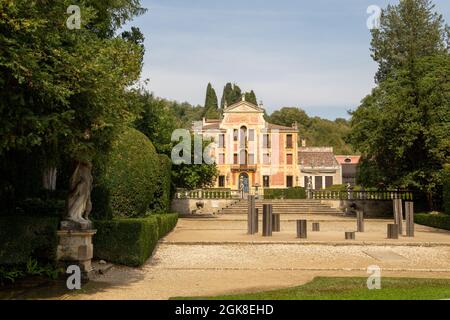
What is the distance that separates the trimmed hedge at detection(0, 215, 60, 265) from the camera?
11258mm

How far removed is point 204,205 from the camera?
40844mm

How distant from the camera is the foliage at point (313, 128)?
89438mm

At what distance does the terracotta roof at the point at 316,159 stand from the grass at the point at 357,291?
175 ft

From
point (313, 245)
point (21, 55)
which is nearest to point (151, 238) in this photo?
point (313, 245)

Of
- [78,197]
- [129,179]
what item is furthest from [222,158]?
[78,197]

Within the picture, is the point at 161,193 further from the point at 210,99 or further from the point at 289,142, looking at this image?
the point at 210,99

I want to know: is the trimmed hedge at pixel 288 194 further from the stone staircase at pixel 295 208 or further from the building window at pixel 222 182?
the building window at pixel 222 182

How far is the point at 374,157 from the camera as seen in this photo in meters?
32.9

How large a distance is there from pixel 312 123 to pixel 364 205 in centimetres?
6111

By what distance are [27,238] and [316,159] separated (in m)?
55.7

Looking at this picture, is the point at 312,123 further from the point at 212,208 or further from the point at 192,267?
the point at 192,267

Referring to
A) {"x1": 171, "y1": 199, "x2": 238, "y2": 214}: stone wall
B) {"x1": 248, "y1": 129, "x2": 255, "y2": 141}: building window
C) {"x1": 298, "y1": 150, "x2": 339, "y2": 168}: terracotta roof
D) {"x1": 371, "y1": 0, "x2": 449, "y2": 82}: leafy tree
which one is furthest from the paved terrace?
{"x1": 298, "y1": 150, "x2": 339, "y2": 168}: terracotta roof

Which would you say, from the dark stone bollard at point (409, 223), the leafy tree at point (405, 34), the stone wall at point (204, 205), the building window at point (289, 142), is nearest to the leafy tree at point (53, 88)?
the dark stone bollard at point (409, 223)

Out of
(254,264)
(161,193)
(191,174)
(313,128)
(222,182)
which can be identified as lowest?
(254,264)
